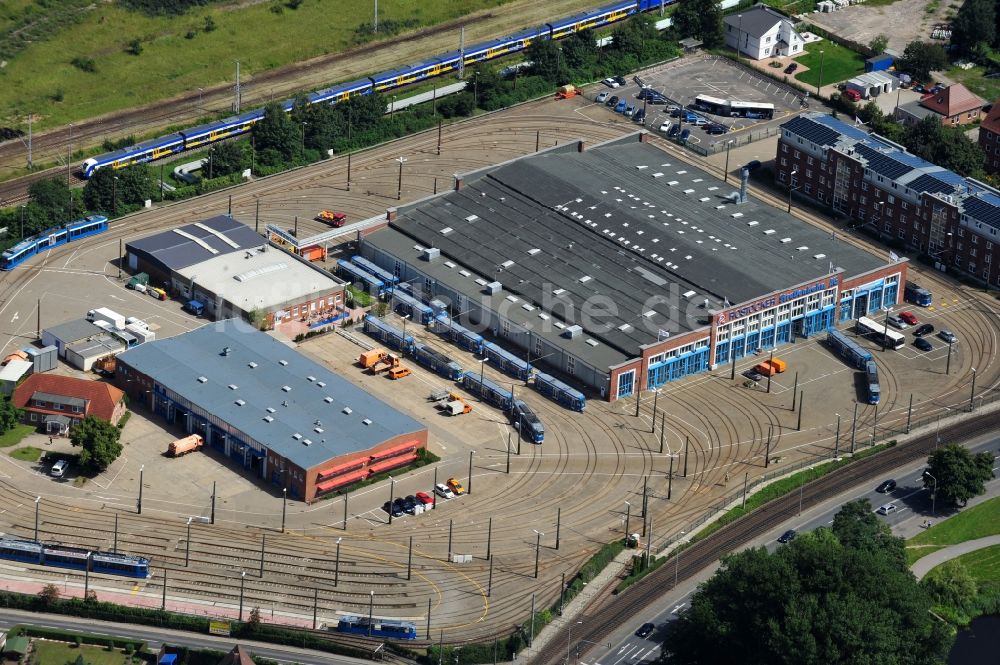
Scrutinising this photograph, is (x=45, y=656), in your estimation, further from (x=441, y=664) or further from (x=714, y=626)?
(x=714, y=626)

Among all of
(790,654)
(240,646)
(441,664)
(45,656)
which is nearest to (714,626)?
(790,654)

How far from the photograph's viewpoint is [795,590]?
645 ft

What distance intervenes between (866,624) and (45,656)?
3100 inches

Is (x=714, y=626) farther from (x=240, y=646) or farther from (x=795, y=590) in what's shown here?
(x=240, y=646)

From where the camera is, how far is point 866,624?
639 ft

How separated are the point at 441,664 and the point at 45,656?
38223mm

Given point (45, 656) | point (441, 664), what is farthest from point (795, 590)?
point (45, 656)

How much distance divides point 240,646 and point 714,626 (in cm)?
4577

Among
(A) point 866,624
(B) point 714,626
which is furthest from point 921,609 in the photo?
(B) point 714,626

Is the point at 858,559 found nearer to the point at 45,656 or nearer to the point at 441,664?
the point at 441,664

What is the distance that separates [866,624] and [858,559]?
730 cm

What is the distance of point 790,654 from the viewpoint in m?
194

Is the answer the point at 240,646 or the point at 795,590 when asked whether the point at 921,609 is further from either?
the point at 240,646

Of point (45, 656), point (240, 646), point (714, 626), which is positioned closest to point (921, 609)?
point (714, 626)
